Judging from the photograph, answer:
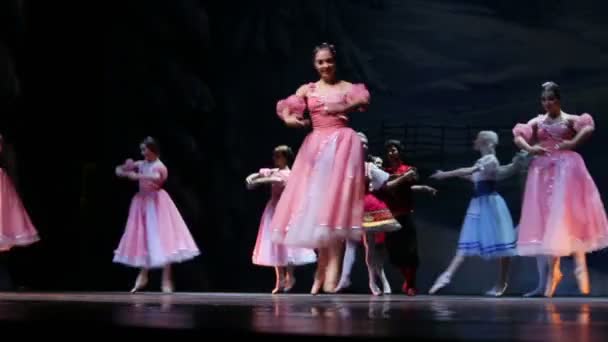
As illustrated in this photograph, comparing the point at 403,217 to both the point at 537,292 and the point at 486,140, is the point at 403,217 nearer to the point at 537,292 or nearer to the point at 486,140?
the point at 486,140

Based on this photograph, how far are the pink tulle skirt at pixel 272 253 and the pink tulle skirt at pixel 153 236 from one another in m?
0.59

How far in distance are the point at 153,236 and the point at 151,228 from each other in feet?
0.23

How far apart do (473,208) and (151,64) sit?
419 centimetres

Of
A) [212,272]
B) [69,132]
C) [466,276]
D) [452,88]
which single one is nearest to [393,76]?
[452,88]

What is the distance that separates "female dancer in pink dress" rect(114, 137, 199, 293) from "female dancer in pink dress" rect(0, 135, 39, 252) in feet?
2.50

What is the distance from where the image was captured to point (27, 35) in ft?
34.4

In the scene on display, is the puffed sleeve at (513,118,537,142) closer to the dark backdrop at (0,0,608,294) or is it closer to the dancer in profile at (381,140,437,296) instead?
the dancer in profile at (381,140,437,296)

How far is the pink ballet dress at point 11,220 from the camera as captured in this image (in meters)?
8.14

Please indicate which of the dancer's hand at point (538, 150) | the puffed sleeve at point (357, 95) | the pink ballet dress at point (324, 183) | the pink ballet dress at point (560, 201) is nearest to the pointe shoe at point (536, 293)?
the pink ballet dress at point (560, 201)

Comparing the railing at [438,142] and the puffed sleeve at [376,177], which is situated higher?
the railing at [438,142]

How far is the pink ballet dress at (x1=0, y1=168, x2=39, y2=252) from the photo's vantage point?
814 centimetres

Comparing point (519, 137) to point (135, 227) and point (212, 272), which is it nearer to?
Answer: point (135, 227)

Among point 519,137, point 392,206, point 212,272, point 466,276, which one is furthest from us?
point 212,272

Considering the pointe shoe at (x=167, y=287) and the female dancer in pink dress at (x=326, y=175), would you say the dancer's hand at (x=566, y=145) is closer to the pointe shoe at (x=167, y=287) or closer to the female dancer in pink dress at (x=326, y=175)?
the female dancer in pink dress at (x=326, y=175)
